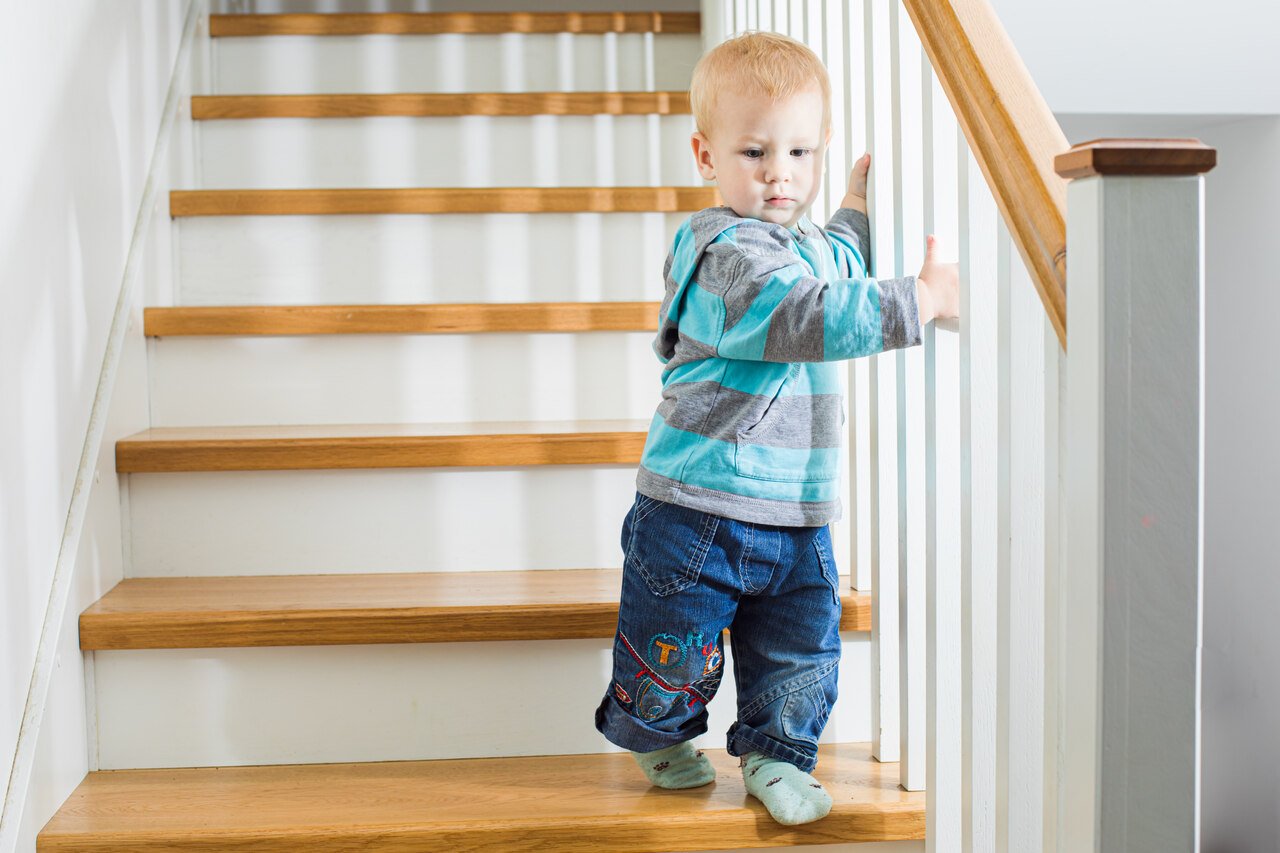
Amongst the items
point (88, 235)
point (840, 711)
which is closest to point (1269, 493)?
point (840, 711)

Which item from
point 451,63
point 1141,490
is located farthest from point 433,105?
point 1141,490

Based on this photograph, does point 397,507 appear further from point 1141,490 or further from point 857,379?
point 1141,490

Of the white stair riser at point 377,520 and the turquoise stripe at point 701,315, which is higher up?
the turquoise stripe at point 701,315

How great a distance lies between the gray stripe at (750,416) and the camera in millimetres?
1202

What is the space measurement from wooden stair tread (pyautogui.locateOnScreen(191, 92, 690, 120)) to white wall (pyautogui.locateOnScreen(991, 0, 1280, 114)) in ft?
2.95

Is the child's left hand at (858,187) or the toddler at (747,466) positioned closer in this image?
the toddler at (747,466)

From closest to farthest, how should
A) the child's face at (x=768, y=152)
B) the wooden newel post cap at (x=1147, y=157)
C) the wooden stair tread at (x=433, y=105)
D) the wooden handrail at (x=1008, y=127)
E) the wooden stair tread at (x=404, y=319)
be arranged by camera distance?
the wooden newel post cap at (x=1147, y=157) → the wooden handrail at (x=1008, y=127) → the child's face at (x=768, y=152) → the wooden stair tread at (x=404, y=319) → the wooden stair tread at (x=433, y=105)

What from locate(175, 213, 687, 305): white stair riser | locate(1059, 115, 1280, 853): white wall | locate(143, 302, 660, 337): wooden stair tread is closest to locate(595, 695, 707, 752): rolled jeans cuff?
locate(143, 302, 660, 337): wooden stair tread

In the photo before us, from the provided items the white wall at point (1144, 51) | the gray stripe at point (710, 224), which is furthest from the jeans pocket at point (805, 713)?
the white wall at point (1144, 51)

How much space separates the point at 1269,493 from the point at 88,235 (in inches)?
120

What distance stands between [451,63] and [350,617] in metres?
1.52

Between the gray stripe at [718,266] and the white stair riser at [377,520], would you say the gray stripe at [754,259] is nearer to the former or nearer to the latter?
the gray stripe at [718,266]

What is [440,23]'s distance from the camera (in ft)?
8.25

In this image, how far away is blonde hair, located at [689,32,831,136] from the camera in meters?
1.18
